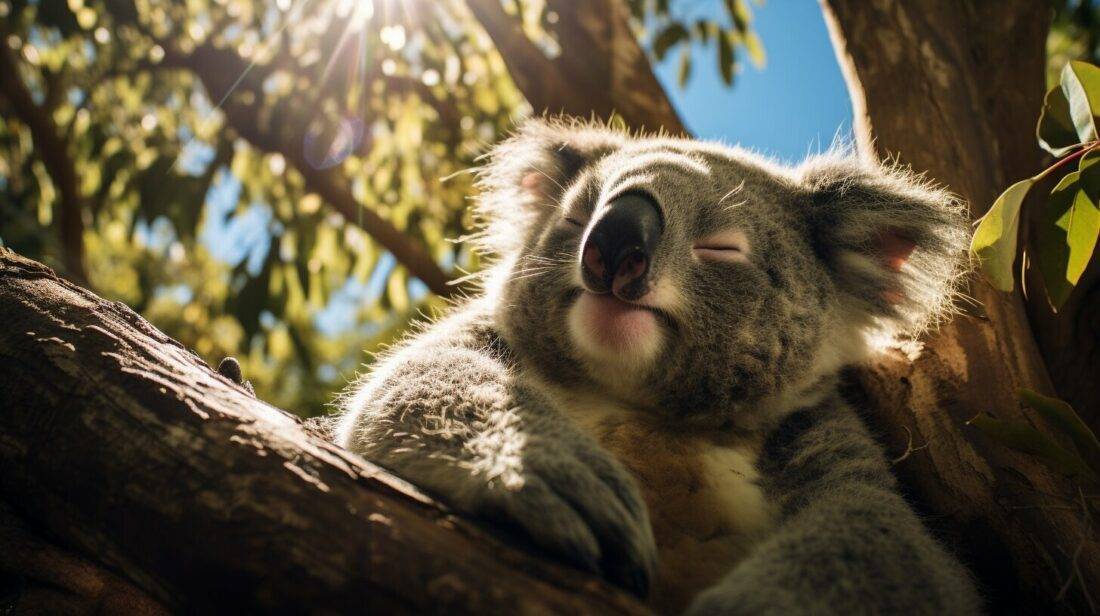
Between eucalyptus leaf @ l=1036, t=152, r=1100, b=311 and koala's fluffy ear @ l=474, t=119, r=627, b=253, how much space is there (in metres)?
1.27

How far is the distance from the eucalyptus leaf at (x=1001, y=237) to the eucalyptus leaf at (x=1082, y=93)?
0.16m

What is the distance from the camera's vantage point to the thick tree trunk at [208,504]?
104 cm

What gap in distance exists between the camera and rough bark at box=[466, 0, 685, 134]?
2.95m

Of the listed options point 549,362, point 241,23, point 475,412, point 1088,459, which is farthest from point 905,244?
point 241,23

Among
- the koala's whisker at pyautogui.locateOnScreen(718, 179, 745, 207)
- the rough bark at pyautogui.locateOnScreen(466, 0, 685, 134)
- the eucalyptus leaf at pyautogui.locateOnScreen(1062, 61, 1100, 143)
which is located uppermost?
the rough bark at pyautogui.locateOnScreen(466, 0, 685, 134)

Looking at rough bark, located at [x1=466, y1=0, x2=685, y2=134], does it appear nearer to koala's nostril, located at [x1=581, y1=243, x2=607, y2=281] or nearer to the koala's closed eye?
the koala's closed eye

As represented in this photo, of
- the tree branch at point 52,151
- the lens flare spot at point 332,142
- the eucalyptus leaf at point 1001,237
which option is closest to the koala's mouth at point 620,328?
the eucalyptus leaf at point 1001,237

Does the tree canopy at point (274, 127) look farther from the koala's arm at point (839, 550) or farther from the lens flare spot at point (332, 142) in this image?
the koala's arm at point (839, 550)

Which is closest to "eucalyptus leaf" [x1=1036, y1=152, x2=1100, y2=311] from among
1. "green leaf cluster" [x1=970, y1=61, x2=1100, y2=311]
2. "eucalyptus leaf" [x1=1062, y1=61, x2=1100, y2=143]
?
"green leaf cluster" [x1=970, y1=61, x2=1100, y2=311]

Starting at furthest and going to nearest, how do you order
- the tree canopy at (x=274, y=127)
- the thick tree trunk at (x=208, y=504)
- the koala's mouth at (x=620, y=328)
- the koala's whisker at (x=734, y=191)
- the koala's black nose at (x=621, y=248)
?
the tree canopy at (x=274, y=127), the koala's whisker at (x=734, y=191), the koala's mouth at (x=620, y=328), the koala's black nose at (x=621, y=248), the thick tree trunk at (x=208, y=504)

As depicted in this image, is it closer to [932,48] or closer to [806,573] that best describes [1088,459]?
[806,573]

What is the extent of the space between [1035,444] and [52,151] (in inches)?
190

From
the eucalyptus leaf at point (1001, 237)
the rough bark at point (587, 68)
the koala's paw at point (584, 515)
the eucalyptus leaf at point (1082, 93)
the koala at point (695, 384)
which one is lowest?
the koala's paw at point (584, 515)

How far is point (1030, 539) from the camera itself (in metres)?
1.62
